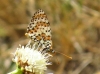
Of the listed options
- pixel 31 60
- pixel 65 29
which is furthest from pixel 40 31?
pixel 65 29

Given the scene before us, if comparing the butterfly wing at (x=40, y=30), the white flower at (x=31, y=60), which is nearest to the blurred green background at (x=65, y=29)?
the butterfly wing at (x=40, y=30)

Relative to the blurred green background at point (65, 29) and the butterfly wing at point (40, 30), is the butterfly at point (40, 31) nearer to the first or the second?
the butterfly wing at point (40, 30)

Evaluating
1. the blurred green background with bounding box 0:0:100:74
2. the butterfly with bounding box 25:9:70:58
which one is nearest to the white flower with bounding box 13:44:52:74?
the butterfly with bounding box 25:9:70:58

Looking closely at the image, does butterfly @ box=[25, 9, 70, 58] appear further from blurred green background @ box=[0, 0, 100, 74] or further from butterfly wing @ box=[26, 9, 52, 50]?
blurred green background @ box=[0, 0, 100, 74]

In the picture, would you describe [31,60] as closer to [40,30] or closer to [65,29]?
[40,30]

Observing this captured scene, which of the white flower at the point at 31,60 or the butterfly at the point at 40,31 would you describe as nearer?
the white flower at the point at 31,60

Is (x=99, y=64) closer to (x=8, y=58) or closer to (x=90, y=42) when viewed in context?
(x=90, y=42)
